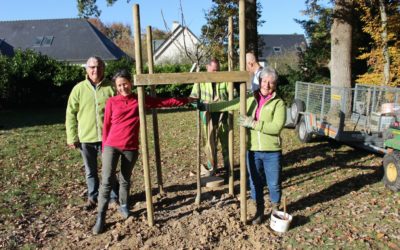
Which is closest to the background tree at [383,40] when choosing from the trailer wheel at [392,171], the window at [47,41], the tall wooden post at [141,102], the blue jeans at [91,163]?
the trailer wheel at [392,171]

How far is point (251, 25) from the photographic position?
13461mm

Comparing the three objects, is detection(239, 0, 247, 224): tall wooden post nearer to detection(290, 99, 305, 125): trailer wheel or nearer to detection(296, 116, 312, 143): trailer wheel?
detection(296, 116, 312, 143): trailer wheel

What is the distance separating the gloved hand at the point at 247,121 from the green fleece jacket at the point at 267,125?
0.05 meters

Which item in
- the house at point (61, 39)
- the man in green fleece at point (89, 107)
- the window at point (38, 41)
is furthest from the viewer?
the window at point (38, 41)

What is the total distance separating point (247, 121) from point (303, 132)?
227 inches

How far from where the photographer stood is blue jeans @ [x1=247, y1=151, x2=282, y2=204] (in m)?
4.31

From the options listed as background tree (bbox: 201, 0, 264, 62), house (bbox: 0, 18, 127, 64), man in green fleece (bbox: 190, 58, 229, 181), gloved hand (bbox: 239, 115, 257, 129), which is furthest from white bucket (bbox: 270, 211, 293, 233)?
house (bbox: 0, 18, 127, 64)

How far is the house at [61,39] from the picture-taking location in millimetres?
31125

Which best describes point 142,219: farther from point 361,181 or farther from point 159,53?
point 159,53

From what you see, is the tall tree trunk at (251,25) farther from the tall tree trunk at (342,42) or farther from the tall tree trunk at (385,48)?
the tall tree trunk at (385,48)

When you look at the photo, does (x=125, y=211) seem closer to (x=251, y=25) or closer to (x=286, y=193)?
(x=286, y=193)


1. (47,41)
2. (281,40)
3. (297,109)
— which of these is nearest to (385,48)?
(297,109)

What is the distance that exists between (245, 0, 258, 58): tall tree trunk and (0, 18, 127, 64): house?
1945 centimetres

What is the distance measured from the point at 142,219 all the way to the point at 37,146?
235 inches
